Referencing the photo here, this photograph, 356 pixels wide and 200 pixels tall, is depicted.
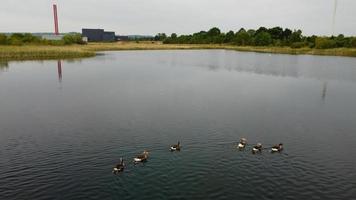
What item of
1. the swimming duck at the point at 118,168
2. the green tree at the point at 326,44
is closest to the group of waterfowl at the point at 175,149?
the swimming duck at the point at 118,168

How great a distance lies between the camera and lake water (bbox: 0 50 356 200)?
25.1 meters

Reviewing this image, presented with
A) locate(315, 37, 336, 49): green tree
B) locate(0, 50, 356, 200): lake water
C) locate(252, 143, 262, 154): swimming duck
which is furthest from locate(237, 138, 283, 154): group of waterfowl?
locate(315, 37, 336, 49): green tree

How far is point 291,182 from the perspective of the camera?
85.6 feet

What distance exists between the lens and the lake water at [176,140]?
2506 cm

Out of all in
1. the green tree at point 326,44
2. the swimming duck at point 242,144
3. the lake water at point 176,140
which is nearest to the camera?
the lake water at point 176,140

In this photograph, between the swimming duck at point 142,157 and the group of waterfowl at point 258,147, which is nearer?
the swimming duck at point 142,157

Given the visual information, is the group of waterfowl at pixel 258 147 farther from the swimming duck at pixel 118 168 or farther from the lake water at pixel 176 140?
the swimming duck at pixel 118 168

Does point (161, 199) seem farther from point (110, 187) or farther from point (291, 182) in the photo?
point (291, 182)

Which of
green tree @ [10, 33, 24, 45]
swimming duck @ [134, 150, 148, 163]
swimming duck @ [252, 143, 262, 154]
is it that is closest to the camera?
swimming duck @ [134, 150, 148, 163]

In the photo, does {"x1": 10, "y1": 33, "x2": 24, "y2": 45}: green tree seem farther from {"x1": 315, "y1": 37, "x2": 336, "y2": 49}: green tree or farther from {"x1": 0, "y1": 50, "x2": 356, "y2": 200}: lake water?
{"x1": 315, "y1": 37, "x2": 336, "y2": 49}: green tree

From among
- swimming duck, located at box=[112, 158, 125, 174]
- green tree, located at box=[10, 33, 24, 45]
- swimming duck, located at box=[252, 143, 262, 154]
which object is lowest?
swimming duck, located at box=[112, 158, 125, 174]

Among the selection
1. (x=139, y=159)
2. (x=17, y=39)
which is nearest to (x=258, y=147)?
(x=139, y=159)

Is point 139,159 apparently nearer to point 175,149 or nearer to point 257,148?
point 175,149

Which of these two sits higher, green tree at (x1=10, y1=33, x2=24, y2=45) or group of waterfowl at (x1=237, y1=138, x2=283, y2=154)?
green tree at (x1=10, y1=33, x2=24, y2=45)
